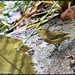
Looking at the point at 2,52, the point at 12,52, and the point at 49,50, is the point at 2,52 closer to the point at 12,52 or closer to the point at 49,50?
the point at 12,52

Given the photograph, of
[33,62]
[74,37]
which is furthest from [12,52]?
[74,37]

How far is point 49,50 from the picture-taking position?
1396 mm

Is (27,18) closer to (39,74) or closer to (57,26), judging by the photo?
(57,26)

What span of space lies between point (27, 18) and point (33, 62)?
807mm

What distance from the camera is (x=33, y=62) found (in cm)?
133

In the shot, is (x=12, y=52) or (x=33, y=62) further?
(x=12, y=52)

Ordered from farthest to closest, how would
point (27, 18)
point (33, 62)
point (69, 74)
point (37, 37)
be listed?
point (27, 18), point (37, 37), point (33, 62), point (69, 74)

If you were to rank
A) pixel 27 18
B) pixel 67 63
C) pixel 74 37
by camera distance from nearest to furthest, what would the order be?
pixel 67 63 < pixel 74 37 < pixel 27 18

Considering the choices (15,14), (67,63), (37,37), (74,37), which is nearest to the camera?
(67,63)

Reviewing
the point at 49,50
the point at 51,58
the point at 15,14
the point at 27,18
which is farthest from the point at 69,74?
the point at 15,14

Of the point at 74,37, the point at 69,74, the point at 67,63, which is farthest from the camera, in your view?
the point at 74,37

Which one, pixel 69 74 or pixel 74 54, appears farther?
pixel 74 54

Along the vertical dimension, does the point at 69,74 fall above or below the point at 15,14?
above

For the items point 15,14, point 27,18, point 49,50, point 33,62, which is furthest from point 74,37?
point 15,14
